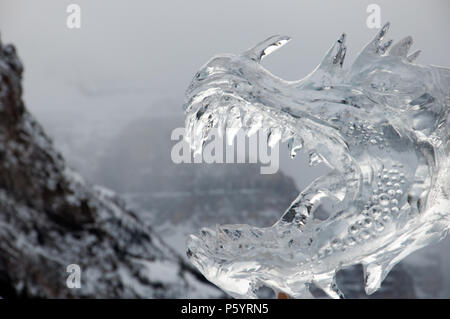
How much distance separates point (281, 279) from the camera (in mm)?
661

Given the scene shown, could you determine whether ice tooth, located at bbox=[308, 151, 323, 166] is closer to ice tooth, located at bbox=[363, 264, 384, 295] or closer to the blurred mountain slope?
ice tooth, located at bbox=[363, 264, 384, 295]

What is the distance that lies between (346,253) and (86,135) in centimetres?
378

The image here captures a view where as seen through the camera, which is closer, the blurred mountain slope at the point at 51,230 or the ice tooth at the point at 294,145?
the ice tooth at the point at 294,145

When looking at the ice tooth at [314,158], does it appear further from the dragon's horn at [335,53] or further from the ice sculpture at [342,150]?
the dragon's horn at [335,53]

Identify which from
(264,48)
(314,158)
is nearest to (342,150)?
(314,158)

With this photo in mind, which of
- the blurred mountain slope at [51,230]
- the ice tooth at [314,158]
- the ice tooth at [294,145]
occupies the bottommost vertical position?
the ice tooth at [314,158]

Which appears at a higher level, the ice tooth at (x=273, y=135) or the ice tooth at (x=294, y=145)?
the ice tooth at (x=273, y=135)

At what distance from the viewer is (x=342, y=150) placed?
664mm

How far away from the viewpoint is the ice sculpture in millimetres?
640

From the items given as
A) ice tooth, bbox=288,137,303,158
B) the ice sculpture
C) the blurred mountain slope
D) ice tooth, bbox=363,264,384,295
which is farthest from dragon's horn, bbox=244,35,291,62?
the blurred mountain slope

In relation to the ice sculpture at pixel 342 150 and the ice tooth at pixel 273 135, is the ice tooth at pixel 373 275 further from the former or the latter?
the ice tooth at pixel 273 135

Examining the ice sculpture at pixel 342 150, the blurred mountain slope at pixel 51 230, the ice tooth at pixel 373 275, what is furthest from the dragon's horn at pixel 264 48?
the blurred mountain slope at pixel 51 230

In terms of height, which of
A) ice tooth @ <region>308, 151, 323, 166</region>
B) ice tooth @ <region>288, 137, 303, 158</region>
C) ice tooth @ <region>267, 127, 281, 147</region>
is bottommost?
ice tooth @ <region>308, 151, 323, 166</region>

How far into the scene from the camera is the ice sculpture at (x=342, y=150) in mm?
640
